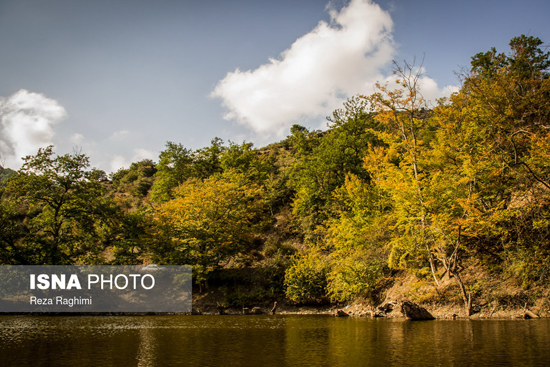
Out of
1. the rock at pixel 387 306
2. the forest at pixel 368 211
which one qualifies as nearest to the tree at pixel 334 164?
the forest at pixel 368 211

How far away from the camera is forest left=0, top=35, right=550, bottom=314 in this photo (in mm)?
19859

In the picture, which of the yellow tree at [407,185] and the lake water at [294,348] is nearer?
the lake water at [294,348]

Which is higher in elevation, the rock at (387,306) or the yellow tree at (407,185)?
the yellow tree at (407,185)

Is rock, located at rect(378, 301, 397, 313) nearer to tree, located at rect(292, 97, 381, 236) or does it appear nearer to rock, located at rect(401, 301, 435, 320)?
rock, located at rect(401, 301, 435, 320)

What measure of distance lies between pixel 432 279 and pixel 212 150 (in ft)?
139

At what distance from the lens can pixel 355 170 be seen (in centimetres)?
3656

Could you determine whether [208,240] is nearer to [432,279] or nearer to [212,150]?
[432,279]

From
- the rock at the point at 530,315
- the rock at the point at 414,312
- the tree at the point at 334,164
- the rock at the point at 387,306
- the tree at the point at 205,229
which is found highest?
the tree at the point at 334,164

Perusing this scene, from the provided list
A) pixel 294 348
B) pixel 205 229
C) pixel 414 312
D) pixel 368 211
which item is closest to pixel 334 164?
pixel 368 211

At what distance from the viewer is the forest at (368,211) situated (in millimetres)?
19859

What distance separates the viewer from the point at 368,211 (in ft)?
94.2

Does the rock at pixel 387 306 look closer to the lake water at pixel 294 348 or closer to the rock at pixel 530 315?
the rock at pixel 530 315

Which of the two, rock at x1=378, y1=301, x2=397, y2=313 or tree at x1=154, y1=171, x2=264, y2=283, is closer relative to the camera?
rock at x1=378, y1=301, x2=397, y2=313

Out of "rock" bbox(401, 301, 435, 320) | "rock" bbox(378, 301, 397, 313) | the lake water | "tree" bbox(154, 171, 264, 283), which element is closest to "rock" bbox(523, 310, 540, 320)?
the lake water
